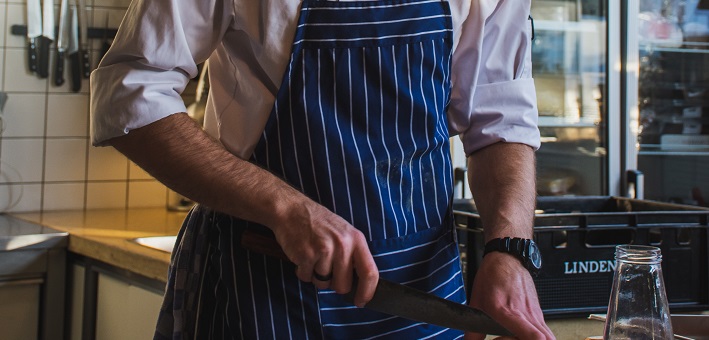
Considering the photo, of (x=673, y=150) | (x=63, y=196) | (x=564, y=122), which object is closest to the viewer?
(x=63, y=196)

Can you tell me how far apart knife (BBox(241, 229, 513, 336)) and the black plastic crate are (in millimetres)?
572

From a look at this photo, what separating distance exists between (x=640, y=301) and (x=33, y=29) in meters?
2.24

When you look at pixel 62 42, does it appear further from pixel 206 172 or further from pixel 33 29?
pixel 206 172

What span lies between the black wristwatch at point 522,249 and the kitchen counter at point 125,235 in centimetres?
53

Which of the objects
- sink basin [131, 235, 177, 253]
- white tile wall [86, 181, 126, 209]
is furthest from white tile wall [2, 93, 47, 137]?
sink basin [131, 235, 177, 253]

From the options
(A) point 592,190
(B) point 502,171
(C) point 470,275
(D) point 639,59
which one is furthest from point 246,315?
(D) point 639,59

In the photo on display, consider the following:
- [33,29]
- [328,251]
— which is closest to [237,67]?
[328,251]

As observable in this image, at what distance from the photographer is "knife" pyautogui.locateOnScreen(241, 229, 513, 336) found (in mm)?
834

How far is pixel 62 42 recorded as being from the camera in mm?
2637

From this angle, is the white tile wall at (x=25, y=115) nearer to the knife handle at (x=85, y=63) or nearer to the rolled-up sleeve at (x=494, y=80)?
the knife handle at (x=85, y=63)

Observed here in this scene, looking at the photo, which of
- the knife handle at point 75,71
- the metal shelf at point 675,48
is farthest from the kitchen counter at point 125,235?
the metal shelf at point 675,48

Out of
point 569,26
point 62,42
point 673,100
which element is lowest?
point 673,100

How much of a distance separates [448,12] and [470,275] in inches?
23.6

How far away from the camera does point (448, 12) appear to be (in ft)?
3.34
